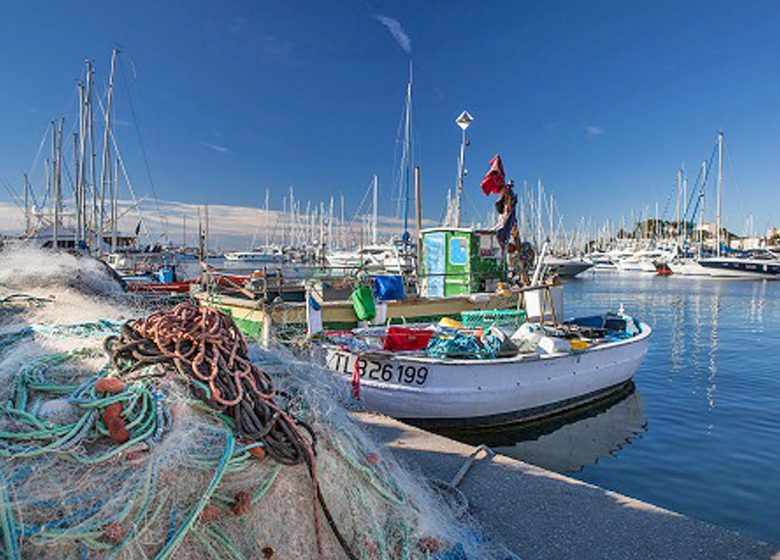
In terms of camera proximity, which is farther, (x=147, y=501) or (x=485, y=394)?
(x=485, y=394)

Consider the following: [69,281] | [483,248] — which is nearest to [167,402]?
[69,281]

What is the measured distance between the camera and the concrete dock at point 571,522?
3783 millimetres

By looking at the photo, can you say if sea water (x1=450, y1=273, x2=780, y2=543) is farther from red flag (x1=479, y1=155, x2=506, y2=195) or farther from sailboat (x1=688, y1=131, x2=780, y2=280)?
sailboat (x1=688, y1=131, x2=780, y2=280)

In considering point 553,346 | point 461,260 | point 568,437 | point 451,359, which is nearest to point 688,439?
point 568,437

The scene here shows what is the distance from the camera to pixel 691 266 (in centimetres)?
5703

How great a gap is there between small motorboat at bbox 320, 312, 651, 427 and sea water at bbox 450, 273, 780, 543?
1.95 ft

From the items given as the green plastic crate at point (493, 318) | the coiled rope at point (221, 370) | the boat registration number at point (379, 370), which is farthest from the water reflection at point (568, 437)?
the coiled rope at point (221, 370)

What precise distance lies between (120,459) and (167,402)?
385 millimetres

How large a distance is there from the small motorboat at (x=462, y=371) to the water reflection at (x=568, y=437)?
28 centimetres

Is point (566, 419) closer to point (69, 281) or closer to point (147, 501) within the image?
point (147, 501)

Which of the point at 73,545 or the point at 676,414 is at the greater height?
the point at 73,545

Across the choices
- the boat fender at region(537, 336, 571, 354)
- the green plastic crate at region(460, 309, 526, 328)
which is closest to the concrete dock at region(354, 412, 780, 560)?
the boat fender at region(537, 336, 571, 354)

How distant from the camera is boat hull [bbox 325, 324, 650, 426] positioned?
734cm

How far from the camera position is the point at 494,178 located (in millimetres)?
10914
